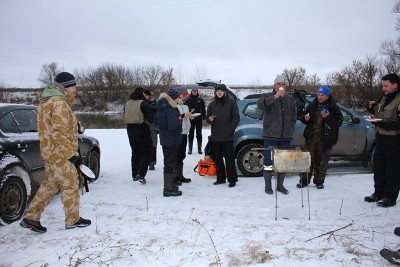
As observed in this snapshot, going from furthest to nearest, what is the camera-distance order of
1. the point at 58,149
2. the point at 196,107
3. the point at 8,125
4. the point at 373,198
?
the point at 196,107 → the point at 373,198 → the point at 8,125 → the point at 58,149

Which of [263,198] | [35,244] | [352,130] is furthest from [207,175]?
[35,244]

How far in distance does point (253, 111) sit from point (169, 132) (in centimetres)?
235

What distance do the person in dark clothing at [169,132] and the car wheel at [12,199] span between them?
2157 mm

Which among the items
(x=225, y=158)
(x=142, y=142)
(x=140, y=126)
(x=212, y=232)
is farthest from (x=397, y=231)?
(x=140, y=126)

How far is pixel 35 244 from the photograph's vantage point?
3791 millimetres

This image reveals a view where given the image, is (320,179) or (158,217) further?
(320,179)

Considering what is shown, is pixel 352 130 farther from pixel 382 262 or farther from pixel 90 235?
pixel 90 235

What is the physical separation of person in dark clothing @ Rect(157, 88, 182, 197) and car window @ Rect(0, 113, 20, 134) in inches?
86.4

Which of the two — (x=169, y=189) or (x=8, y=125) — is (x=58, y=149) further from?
(x=169, y=189)

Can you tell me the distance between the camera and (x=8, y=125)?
185 inches

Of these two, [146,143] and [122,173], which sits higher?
[146,143]

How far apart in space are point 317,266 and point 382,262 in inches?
25.7

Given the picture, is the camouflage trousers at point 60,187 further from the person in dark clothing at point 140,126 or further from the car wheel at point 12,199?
the person in dark clothing at point 140,126

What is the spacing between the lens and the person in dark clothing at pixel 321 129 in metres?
5.68
